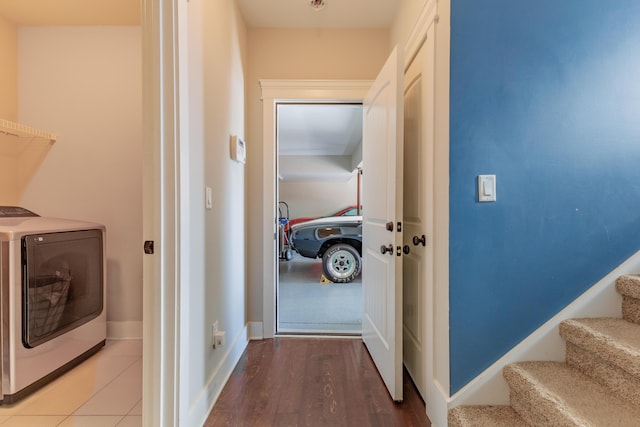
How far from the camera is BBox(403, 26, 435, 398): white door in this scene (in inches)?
58.2

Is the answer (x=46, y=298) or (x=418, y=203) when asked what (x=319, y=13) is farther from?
(x=46, y=298)

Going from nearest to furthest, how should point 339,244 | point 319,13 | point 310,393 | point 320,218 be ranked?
point 310,393
point 319,13
point 339,244
point 320,218

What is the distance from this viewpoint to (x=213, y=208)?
1633 millimetres

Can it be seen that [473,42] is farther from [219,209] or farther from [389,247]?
[219,209]

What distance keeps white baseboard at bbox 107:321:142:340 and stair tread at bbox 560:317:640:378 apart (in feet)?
9.43

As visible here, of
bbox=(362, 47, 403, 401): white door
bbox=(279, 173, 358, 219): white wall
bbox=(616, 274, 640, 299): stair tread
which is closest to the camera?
bbox=(616, 274, 640, 299): stair tread

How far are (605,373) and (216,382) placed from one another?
5.95 feet

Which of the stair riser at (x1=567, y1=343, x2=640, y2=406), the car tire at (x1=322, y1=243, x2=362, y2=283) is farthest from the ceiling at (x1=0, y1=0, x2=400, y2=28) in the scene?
the car tire at (x1=322, y1=243, x2=362, y2=283)

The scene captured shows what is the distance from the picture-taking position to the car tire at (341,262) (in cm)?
437

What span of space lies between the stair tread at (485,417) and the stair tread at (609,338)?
411 mm

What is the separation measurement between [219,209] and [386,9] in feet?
6.31

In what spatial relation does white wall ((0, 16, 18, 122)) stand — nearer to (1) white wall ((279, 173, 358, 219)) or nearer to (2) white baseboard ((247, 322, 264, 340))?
(2) white baseboard ((247, 322, 264, 340))

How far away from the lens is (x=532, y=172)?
129 centimetres

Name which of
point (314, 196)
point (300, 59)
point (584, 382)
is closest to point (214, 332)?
point (584, 382)
